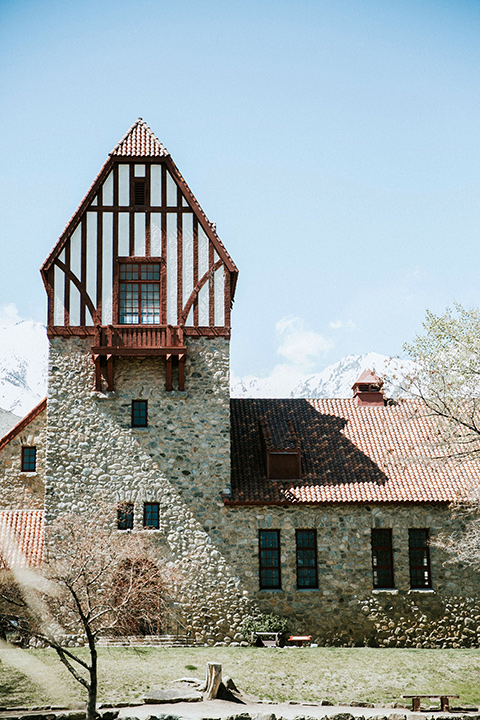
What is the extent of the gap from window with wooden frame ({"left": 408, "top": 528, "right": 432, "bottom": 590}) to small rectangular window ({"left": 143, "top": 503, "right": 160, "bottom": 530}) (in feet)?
27.4

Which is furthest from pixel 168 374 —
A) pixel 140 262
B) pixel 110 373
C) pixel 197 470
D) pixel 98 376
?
pixel 140 262

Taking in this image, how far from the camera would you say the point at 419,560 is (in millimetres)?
27016

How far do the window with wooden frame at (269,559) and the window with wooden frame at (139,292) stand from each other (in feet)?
26.4

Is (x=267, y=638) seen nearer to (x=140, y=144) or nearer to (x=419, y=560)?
(x=419, y=560)

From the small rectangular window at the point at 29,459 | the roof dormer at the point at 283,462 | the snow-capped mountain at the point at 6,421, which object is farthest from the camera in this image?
the snow-capped mountain at the point at 6,421

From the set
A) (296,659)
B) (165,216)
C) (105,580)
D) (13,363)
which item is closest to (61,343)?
(165,216)

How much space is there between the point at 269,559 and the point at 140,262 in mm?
10732

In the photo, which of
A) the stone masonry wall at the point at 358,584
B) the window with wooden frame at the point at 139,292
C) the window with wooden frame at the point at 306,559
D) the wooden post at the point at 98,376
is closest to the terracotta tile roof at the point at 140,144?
the window with wooden frame at the point at 139,292

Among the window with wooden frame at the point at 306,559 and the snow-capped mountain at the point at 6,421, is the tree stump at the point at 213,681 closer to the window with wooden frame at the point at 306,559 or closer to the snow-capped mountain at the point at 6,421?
the window with wooden frame at the point at 306,559

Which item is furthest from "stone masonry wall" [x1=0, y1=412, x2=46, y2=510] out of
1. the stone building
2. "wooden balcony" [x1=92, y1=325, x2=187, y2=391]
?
"wooden balcony" [x1=92, y1=325, x2=187, y2=391]

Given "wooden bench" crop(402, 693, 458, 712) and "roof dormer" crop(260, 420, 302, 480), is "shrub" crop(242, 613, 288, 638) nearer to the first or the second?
"roof dormer" crop(260, 420, 302, 480)

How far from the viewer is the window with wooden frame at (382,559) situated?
26859 mm

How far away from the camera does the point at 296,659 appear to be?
22656mm

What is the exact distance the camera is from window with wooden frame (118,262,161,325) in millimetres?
27594
